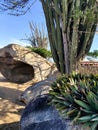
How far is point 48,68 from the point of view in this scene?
463 inches

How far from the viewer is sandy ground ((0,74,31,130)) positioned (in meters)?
6.71

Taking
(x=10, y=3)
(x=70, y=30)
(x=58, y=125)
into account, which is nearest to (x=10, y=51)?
(x=10, y=3)

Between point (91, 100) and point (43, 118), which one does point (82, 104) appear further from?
point (43, 118)

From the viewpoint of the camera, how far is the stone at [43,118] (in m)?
4.09

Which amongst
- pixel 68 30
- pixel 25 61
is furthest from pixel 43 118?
pixel 25 61

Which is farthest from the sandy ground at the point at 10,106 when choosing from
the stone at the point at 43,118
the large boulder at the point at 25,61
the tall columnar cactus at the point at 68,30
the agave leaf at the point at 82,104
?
the agave leaf at the point at 82,104

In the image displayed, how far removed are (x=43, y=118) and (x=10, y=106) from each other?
4.24 m

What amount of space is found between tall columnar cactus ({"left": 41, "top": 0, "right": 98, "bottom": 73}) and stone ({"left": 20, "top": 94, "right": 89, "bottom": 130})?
3886 mm

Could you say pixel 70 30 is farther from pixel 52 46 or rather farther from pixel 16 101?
pixel 16 101

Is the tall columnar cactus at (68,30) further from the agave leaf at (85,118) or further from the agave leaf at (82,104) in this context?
the agave leaf at (85,118)

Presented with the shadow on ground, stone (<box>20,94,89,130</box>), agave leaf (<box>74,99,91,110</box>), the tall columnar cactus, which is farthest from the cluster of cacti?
the tall columnar cactus

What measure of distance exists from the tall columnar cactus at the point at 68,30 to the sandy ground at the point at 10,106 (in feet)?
6.12

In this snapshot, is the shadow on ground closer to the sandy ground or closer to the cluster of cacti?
the sandy ground

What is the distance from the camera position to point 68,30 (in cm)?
855
